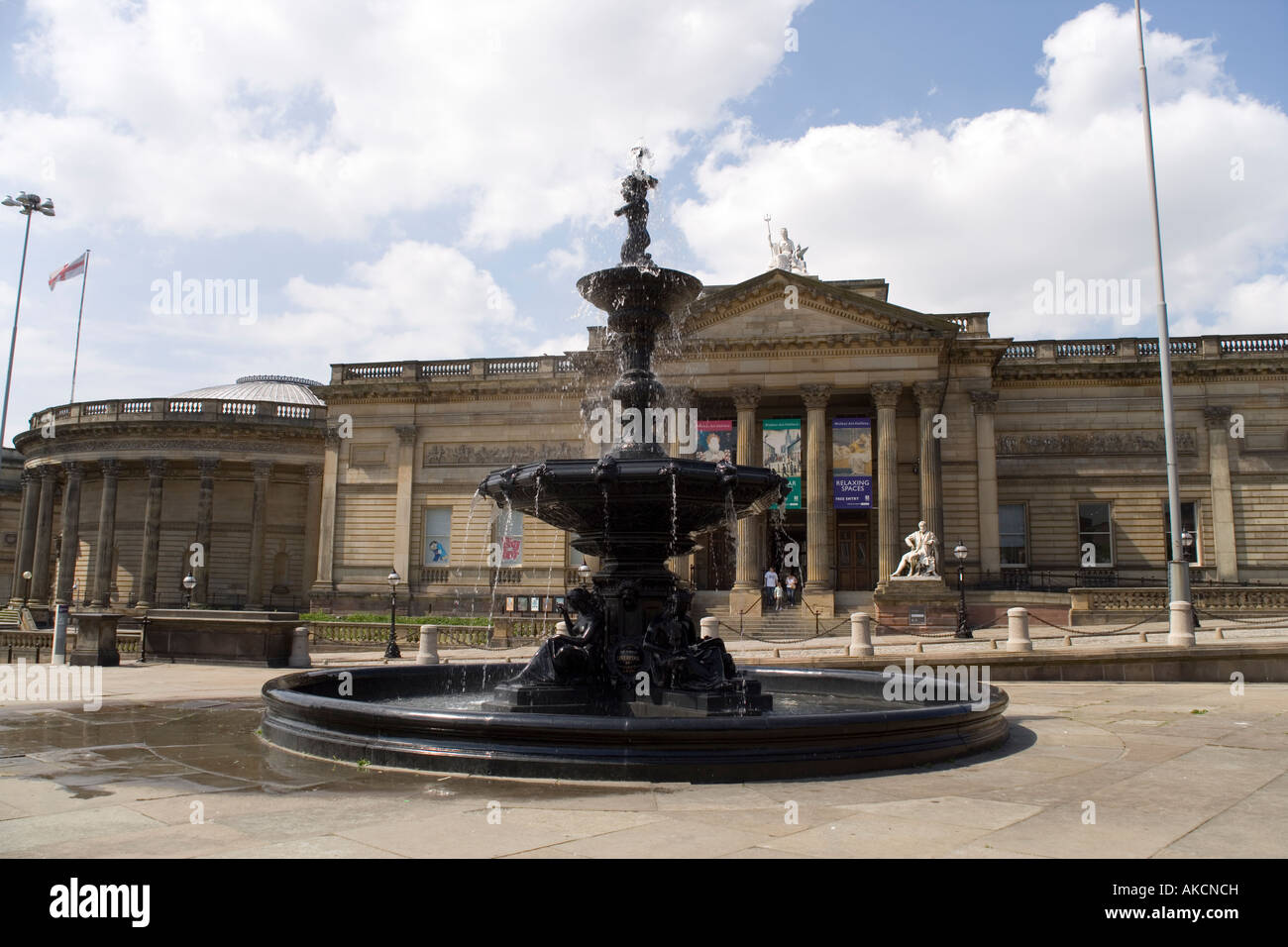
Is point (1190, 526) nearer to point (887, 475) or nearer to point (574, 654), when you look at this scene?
point (887, 475)

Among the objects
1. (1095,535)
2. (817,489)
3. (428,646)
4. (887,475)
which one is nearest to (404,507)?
(817,489)

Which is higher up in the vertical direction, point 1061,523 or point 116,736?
point 1061,523

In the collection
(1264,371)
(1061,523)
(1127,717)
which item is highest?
(1264,371)

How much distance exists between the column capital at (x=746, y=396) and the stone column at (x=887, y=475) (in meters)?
5.29

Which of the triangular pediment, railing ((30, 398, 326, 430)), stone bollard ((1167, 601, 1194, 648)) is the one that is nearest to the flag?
railing ((30, 398, 326, 430))

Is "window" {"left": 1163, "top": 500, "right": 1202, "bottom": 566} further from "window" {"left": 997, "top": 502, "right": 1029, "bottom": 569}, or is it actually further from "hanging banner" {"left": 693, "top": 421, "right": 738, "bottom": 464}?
"hanging banner" {"left": 693, "top": 421, "right": 738, "bottom": 464}

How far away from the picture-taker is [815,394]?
139 ft

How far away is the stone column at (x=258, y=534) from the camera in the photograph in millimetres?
53750

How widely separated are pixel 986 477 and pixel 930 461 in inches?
131

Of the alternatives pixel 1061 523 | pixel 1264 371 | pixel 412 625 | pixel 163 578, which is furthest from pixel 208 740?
pixel 163 578

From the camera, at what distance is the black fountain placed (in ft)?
Answer: 26.0

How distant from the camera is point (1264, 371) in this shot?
42781mm

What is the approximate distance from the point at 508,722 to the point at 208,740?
13.1 feet
